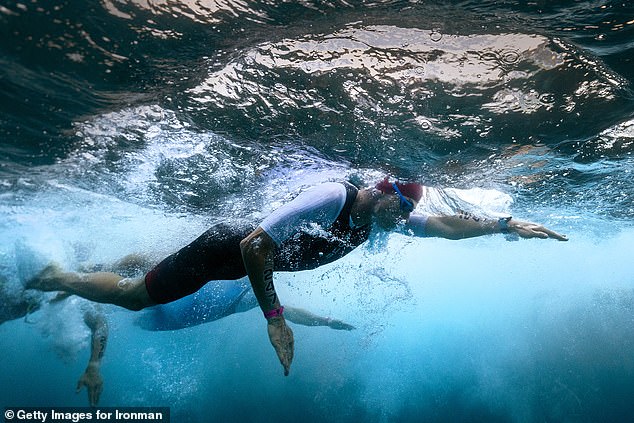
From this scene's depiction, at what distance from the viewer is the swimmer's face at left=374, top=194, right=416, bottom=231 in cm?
489

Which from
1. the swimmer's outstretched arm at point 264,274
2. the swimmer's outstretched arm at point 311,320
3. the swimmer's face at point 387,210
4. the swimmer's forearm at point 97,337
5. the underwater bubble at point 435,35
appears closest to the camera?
the swimmer's outstretched arm at point 264,274

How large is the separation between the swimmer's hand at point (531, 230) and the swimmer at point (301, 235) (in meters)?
0.01

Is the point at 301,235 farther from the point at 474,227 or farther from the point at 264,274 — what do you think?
the point at 474,227

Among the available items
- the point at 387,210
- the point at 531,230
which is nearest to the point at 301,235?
the point at 387,210

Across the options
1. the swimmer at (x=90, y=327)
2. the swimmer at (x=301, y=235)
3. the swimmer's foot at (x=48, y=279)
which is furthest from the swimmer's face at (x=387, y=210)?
the swimmer at (x=90, y=327)

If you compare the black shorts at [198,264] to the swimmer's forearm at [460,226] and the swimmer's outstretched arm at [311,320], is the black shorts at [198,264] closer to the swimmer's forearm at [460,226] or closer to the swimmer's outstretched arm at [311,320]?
the swimmer's forearm at [460,226]

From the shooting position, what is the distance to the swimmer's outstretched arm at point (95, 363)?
6902 mm

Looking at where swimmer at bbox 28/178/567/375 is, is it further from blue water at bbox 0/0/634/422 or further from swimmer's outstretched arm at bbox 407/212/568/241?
blue water at bbox 0/0/634/422

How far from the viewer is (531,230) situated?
482cm

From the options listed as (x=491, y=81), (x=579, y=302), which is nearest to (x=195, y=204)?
(x=491, y=81)

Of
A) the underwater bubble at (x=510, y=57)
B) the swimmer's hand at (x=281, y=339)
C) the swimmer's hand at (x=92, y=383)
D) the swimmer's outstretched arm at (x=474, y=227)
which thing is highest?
the underwater bubble at (x=510, y=57)

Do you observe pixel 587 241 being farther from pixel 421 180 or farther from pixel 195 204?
pixel 195 204

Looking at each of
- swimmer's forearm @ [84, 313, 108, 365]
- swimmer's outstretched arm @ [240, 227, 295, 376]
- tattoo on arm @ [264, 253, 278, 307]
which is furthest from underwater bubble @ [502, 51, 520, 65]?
swimmer's forearm @ [84, 313, 108, 365]

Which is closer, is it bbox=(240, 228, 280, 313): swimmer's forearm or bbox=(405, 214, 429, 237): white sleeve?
bbox=(240, 228, 280, 313): swimmer's forearm
